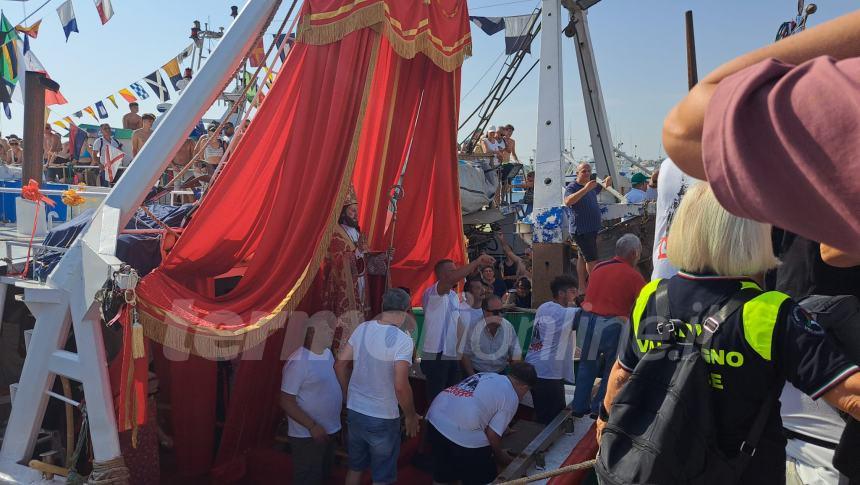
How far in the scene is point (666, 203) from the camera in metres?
2.97

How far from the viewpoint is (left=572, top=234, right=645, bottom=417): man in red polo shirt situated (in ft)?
14.3

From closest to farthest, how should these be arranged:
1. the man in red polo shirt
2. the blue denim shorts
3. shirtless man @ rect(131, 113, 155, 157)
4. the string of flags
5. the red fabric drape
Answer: the red fabric drape → the blue denim shorts → the man in red polo shirt → shirtless man @ rect(131, 113, 155, 157) → the string of flags

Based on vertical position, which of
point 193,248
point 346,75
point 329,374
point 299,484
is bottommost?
point 299,484

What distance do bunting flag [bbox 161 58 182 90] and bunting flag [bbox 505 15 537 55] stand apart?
746 centimetres

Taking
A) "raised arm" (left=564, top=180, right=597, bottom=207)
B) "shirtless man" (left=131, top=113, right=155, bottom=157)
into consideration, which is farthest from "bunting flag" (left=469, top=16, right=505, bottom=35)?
"shirtless man" (left=131, top=113, right=155, bottom=157)

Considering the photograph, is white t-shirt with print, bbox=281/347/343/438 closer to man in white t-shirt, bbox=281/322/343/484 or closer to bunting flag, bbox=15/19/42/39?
man in white t-shirt, bbox=281/322/343/484

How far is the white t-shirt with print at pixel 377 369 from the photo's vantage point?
3.77 metres

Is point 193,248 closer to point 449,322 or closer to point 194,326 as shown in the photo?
point 194,326

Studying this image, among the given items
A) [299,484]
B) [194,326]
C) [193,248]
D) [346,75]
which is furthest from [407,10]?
[299,484]

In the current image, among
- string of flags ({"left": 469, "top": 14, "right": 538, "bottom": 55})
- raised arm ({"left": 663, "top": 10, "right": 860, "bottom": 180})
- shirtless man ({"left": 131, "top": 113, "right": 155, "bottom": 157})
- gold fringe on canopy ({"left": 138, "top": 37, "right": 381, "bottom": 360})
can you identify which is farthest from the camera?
string of flags ({"left": 469, "top": 14, "right": 538, "bottom": 55})

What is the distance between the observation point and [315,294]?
14.9ft

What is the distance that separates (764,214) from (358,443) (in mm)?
3563

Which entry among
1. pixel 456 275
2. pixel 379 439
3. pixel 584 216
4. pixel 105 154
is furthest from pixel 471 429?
pixel 105 154

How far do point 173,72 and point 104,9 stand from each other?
4.42 m
